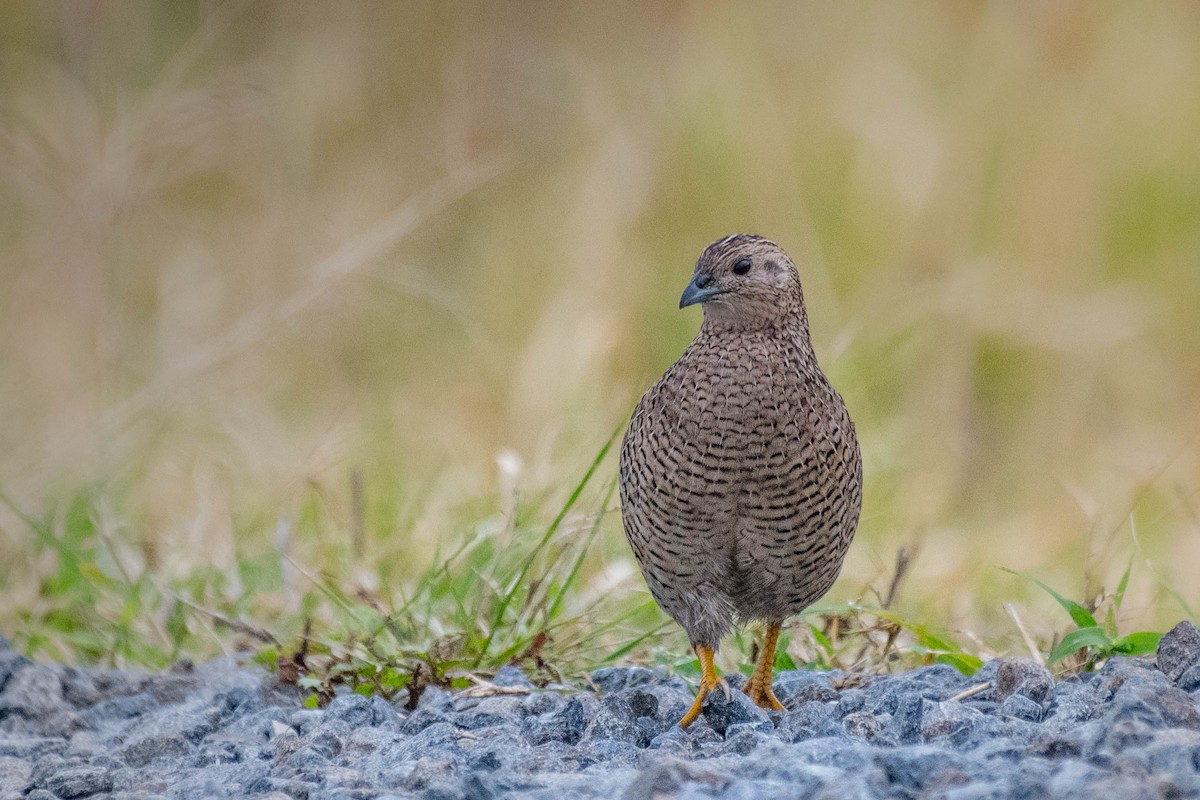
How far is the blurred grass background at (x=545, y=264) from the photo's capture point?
594 cm

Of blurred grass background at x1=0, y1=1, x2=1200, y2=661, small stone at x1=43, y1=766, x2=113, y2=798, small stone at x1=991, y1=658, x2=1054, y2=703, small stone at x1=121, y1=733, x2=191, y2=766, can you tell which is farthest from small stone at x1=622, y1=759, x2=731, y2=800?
blurred grass background at x1=0, y1=1, x2=1200, y2=661

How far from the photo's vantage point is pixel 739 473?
3822 millimetres

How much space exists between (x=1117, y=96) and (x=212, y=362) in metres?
4.39

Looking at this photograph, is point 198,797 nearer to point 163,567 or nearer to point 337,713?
point 337,713

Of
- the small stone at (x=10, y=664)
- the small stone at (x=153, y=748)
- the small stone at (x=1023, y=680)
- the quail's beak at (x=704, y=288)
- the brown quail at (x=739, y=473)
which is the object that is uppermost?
the quail's beak at (x=704, y=288)

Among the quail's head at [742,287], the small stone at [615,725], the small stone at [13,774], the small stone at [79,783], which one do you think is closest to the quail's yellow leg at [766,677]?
the small stone at [615,725]

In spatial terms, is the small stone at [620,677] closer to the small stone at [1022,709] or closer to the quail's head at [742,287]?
the quail's head at [742,287]

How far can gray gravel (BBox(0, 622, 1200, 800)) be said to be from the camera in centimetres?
278

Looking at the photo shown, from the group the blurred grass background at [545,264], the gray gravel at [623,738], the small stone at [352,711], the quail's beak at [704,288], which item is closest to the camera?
the gray gravel at [623,738]

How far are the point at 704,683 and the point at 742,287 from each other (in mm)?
983

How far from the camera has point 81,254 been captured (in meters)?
7.18

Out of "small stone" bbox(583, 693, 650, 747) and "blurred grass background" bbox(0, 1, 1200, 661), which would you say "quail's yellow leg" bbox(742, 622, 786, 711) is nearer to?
"small stone" bbox(583, 693, 650, 747)

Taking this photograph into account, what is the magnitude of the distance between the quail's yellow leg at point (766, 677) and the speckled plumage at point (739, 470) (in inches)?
2.3

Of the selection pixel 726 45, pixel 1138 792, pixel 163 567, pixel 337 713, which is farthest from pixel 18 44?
pixel 1138 792
